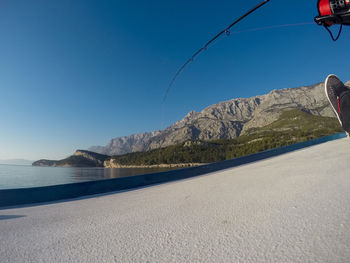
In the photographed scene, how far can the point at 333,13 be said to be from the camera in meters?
2.52

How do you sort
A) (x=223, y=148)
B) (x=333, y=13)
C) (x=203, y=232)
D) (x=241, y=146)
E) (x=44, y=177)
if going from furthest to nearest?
1. (x=223, y=148)
2. (x=241, y=146)
3. (x=44, y=177)
4. (x=333, y=13)
5. (x=203, y=232)

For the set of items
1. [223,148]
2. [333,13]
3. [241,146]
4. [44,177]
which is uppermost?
[241,146]

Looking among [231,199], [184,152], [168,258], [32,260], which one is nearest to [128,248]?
[168,258]

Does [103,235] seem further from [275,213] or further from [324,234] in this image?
[324,234]

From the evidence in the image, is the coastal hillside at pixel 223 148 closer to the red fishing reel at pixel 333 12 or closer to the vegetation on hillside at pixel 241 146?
the vegetation on hillside at pixel 241 146

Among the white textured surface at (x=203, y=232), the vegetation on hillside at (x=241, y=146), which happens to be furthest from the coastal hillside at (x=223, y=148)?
the white textured surface at (x=203, y=232)

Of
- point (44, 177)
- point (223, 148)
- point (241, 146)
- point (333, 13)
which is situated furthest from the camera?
point (223, 148)

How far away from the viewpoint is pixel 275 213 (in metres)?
1.73

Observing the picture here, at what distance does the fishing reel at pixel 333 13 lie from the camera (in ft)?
8.12

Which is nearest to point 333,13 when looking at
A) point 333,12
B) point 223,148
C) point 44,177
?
point 333,12

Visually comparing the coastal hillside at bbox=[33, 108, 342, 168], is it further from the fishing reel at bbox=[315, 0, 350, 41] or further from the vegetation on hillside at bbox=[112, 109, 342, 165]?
the fishing reel at bbox=[315, 0, 350, 41]

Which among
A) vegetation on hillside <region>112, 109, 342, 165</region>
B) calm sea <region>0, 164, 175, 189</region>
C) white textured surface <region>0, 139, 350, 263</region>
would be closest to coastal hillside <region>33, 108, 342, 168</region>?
vegetation on hillside <region>112, 109, 342, 165</region>

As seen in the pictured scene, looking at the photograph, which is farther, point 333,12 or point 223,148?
point 223,148

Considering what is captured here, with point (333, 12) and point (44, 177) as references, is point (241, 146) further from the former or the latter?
point (333, 12)
